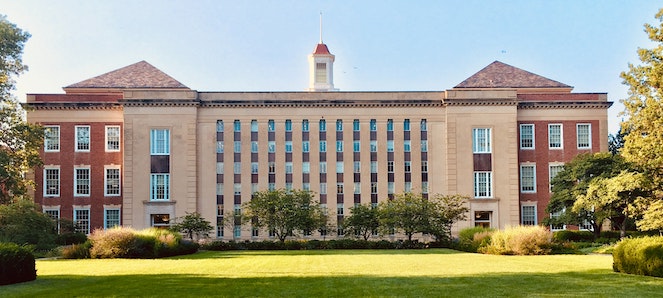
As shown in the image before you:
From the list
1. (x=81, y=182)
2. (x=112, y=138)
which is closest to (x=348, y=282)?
(x=112, y=138)

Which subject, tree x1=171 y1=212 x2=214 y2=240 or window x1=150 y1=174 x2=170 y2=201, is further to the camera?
window x1=150 y1=174 x2=170 y2=201

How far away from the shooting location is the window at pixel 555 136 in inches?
2862

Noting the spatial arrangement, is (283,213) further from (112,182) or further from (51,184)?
(51,184)

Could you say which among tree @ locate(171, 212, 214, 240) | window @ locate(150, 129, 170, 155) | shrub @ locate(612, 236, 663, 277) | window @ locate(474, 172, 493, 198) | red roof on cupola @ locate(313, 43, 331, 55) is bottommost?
tree @ locate(171, 212, 214, 240)

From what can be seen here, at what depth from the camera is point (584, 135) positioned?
7275cm

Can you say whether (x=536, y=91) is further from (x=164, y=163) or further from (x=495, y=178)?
(x=164, y=163)

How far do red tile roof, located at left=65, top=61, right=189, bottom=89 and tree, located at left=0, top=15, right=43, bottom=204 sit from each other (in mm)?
24684

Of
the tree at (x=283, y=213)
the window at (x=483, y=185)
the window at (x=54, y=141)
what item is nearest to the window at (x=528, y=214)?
the window at (x=483, y=185)

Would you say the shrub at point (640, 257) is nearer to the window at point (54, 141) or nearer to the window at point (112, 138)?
the window at point (112, 138)

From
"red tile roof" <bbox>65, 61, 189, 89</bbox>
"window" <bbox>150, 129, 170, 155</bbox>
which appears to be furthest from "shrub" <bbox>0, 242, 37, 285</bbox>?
"red tile roof" <bbox>65, 61, 189, 89</bbox>

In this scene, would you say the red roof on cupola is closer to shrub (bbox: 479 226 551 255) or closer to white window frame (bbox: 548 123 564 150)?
white window frame (bbox: 548 123 564 150)

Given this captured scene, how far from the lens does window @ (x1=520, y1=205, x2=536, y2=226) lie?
237ft

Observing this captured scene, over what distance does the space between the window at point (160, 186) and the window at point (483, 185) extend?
27.3m

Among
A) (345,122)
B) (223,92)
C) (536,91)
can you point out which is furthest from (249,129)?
(536,91)
